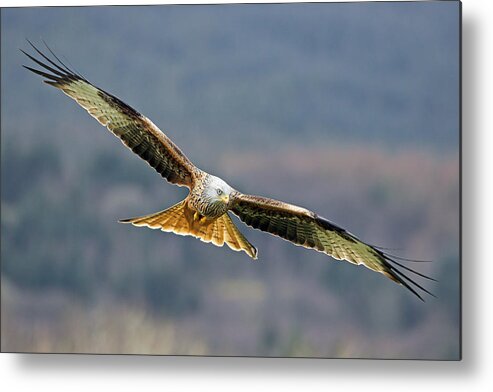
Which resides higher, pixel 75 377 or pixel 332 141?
→ pixel 332 141

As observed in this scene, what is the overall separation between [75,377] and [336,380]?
3.05 feet

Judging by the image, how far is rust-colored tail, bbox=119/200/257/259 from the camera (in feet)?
11.9

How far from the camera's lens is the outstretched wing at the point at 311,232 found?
3.54 metres

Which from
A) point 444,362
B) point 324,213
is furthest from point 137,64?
point 444,362

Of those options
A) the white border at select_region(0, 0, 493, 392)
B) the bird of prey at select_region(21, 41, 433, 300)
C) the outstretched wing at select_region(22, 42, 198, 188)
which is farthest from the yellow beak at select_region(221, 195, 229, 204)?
the white border at select_region(0, 0, 493, 392)

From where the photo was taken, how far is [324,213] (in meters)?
3.57

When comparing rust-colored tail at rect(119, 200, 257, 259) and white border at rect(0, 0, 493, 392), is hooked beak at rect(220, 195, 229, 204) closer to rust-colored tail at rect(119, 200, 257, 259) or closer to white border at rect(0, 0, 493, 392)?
rust-colored tail at rect(119, 200, 257, 259)

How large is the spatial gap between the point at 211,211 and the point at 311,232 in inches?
14.0

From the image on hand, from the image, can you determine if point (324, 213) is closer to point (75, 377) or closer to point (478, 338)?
point (478, 338)

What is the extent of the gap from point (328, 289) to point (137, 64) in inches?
41.0

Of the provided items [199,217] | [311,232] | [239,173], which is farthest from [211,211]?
[311,232]

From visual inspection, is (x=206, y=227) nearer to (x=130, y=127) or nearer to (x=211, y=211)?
(x=211, y=211)

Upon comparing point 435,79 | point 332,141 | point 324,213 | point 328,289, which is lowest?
point 328,289

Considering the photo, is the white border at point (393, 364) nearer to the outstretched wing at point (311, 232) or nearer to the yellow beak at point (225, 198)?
the outstretched wing at point (311, 232)
